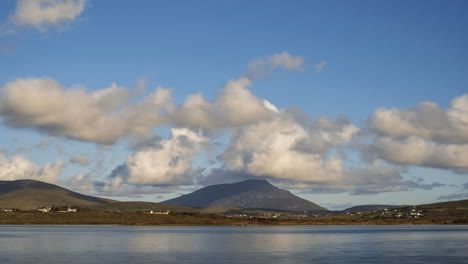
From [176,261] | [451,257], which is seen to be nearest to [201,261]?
[176,261]

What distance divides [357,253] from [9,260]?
6120 centimetres

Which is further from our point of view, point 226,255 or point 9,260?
point 226,255

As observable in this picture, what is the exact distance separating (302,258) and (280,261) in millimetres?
6475

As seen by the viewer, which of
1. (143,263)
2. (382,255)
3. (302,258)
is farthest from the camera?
(382,255)

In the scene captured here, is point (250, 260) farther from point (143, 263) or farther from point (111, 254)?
point (111, 254)

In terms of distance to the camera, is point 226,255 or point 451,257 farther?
point 226,255

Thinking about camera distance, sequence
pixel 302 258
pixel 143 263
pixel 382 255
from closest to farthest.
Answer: pixel 143 263, pixel 302 258, pixel 382 255

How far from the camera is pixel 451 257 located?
9381 centimetres

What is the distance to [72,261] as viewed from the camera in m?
87.7

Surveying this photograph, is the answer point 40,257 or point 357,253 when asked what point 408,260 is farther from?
point 40,257

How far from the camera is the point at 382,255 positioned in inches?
3927

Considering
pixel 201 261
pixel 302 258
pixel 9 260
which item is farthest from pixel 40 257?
pixel 302 258

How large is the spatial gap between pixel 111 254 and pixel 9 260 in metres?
19.0

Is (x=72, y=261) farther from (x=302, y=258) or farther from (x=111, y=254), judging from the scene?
(x=302, y=258)
